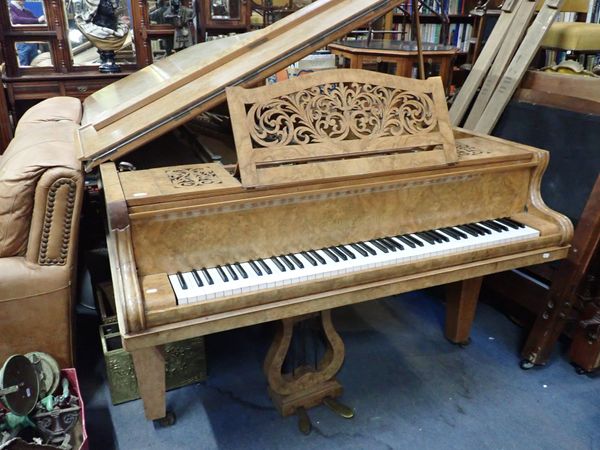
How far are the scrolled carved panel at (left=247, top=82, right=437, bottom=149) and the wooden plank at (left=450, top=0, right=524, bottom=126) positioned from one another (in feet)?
3.31

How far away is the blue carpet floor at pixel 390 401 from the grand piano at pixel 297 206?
143 millimetres

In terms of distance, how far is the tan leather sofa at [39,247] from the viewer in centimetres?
168

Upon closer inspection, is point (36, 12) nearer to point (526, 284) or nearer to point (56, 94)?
point (56, 94)

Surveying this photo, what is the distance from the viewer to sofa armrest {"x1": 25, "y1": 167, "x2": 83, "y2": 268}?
1682 mm

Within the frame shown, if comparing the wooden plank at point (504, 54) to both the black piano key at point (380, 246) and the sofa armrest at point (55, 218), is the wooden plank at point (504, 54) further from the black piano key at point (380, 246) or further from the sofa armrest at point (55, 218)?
the sofa armrest at point (55, 218)

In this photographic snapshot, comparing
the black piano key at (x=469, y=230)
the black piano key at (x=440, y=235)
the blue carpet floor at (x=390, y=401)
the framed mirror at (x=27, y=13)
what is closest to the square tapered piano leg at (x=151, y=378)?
the blue carpet floor at (x=390, y=401)

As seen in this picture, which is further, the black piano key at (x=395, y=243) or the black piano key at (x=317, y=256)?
the black piano key at (x=395, y=243)

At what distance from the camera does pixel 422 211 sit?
73.2 inches

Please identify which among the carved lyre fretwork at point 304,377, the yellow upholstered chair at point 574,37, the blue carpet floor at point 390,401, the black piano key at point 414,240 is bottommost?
the blue carpet floor at point 390,401

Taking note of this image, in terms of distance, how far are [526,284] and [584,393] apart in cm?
52

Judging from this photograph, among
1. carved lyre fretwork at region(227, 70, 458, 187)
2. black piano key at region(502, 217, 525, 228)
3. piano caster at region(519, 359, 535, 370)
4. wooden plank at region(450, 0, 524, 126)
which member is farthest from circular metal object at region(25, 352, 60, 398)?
wooden plank at region(450, 0, 524, 126)

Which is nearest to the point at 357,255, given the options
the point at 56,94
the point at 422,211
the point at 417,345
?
the point at 422,211

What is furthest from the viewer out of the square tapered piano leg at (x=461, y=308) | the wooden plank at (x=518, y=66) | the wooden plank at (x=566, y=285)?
the wooden plank at (x=518, y=66)

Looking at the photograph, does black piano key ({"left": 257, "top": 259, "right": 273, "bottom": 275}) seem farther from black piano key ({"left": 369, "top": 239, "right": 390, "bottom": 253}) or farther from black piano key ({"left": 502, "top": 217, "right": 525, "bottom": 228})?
black piano key ({"left": 502, "top": 217, "right": 525, "bottom": 228})
